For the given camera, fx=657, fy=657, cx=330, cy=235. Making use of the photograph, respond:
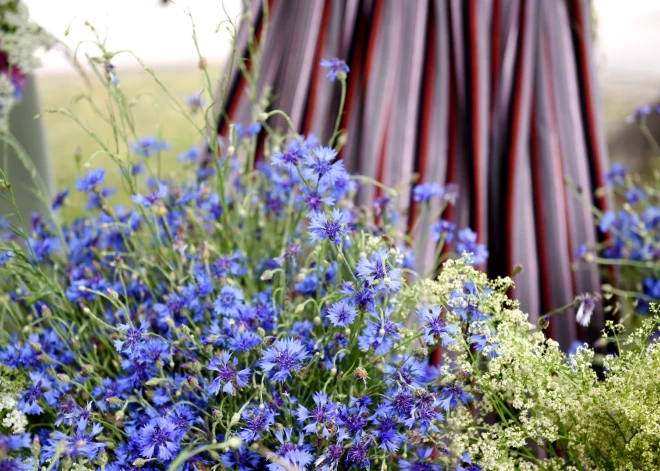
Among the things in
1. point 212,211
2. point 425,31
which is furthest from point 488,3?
point 212,211

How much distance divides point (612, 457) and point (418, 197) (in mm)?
364

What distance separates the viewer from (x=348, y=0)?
39.3 inches

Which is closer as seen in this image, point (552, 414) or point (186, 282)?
point (552, 414)

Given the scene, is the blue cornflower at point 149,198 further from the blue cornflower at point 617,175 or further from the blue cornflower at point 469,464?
the blue cornflower at point 617,175

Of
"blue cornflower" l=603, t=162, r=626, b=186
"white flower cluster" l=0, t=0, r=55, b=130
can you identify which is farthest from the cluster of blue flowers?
"blue cornflower" l=603, t=162, r=626, b=186

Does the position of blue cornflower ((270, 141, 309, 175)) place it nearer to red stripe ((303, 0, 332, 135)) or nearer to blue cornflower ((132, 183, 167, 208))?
blue cornflower ((132, 183, 167, 208))

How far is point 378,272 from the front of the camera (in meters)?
0.48

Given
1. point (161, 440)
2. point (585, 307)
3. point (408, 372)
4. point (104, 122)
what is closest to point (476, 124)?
point (585, 307)

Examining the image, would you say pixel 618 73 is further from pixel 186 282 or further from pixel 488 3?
pixel 186 282

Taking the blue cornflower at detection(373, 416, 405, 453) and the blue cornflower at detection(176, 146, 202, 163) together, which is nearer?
the blue cornflower at detection(373, 416, 405, 453)

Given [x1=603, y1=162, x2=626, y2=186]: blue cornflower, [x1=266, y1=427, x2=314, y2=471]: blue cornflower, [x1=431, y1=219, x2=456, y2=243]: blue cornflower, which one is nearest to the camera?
[x1=266, y1=427, x2=314, y2=471]: blue cornflower

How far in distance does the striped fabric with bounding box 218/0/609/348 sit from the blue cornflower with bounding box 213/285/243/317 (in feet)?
1.46

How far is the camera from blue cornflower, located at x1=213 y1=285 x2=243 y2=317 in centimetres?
56

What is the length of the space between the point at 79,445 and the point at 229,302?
0.16m
